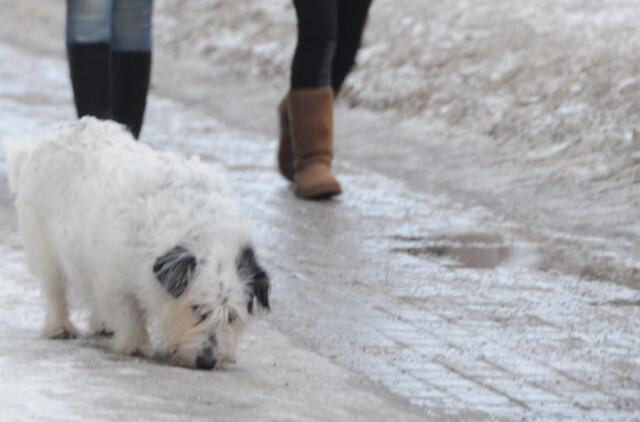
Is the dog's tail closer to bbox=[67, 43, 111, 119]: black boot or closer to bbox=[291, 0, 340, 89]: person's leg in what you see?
bbox=[67, 43, 111, 119]: black boot

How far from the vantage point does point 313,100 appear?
8680 mm

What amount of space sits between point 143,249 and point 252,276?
→ 34 cm

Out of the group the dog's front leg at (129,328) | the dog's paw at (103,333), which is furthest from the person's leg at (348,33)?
the dog's front leg at (129,328)

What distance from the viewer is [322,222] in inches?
320

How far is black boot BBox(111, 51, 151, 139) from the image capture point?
7.18 m

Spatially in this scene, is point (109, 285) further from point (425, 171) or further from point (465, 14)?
point (465, 14)

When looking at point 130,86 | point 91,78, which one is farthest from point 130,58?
point 91,78

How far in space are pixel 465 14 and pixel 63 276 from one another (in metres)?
7.99

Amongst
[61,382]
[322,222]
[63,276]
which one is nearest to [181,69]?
[322,222]

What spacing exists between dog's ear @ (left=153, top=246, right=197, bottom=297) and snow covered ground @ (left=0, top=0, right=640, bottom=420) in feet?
0.83

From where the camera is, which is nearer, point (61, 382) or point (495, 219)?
point (61, 382)

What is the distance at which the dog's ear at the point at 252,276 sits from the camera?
203 inches

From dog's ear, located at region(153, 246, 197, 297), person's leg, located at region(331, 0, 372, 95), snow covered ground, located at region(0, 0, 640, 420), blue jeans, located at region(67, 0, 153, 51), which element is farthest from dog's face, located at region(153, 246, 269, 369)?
person's leg, located at region(331, 0, 372, 95)

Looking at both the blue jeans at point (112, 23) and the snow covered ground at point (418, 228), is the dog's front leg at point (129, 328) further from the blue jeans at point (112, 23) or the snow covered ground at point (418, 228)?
the blue jeans at point (112, 23)
